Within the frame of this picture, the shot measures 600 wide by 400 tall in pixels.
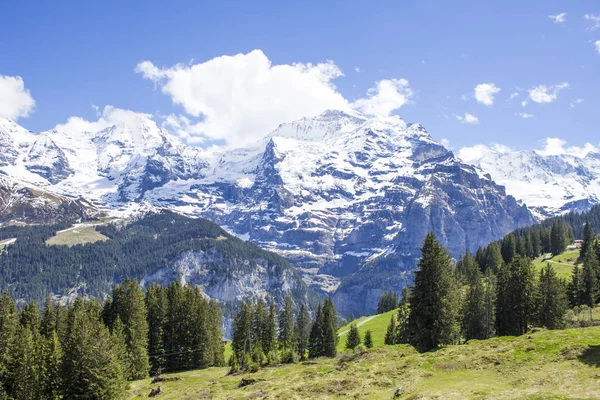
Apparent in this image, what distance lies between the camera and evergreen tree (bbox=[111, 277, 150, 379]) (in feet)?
298

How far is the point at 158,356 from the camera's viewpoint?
104 m

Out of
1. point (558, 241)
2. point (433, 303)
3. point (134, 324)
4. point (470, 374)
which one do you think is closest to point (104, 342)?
point (134, 324)

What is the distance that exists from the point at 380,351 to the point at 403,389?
18.1 m

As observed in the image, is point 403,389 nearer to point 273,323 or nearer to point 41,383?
point 41,383

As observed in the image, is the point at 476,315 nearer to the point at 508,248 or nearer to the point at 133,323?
the point at 133,323

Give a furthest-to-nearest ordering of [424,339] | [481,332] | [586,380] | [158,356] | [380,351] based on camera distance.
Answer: [158,356]
[481,332]
[424,339]
[380,351]
[586,380]

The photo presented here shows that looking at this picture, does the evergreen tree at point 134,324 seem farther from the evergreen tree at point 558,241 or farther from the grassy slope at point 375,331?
the evergreen tree at point 558,241

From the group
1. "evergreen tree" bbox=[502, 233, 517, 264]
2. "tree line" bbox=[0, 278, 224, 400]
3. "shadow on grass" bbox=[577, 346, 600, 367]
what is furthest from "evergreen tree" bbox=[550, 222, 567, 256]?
"shadow on grass" bbox=[577, 346, 600, 367]

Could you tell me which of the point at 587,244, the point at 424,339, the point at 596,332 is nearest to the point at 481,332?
the point at 424,339

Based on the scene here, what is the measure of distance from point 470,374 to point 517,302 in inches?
2071

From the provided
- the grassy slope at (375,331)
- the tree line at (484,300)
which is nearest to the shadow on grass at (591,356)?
the tree line at (484,300)

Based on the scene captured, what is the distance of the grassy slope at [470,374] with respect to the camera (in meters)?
32.9

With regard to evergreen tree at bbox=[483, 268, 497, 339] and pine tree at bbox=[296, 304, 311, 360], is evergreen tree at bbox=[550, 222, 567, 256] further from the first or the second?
pine tree at bbox=[296, 304, 311, 360]

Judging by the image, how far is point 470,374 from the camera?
1563 inches
